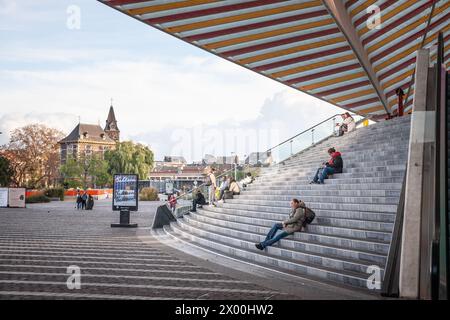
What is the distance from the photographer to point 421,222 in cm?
766

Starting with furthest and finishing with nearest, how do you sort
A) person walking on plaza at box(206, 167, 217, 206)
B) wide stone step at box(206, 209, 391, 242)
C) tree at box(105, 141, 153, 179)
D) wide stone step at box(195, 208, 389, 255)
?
1. tree at box(105, 141, 153, 179)
2. person walking on plaza at box(206, 167, 217, 206)
3. wide stone step at box(206, 209, 391, 242)
4. wide stone step at box(195, 208, 389, 255)

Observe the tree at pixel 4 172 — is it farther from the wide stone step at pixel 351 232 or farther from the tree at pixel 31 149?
the wide stone step at pixel 351 232

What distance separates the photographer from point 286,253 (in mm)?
11227

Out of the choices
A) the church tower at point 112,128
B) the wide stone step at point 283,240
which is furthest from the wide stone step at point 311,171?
the church tower at point 112,128

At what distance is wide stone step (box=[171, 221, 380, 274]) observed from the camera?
9.28m

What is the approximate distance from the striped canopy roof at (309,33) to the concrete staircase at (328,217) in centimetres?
401

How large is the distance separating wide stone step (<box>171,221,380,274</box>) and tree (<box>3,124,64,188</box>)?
59.1 m

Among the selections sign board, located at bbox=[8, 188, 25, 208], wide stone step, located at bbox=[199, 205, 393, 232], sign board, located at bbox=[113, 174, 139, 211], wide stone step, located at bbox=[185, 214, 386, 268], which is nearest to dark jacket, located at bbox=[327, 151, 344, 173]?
wide stone step, located at bbox=[199, 205, 393, 232]

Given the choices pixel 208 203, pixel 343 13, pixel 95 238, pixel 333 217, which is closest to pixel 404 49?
pixel 343 13

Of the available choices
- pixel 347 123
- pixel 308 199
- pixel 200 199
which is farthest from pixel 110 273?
pixel 347 123

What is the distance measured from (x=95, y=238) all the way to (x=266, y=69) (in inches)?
528

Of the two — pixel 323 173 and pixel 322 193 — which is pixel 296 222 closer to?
pixel 322 193

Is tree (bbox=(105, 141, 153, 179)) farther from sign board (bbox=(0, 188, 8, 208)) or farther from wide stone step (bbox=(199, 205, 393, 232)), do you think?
wide stone step (bbox=(199, 205, 393, 232))

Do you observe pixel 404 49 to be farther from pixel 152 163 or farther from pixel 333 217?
pixel 152 163
